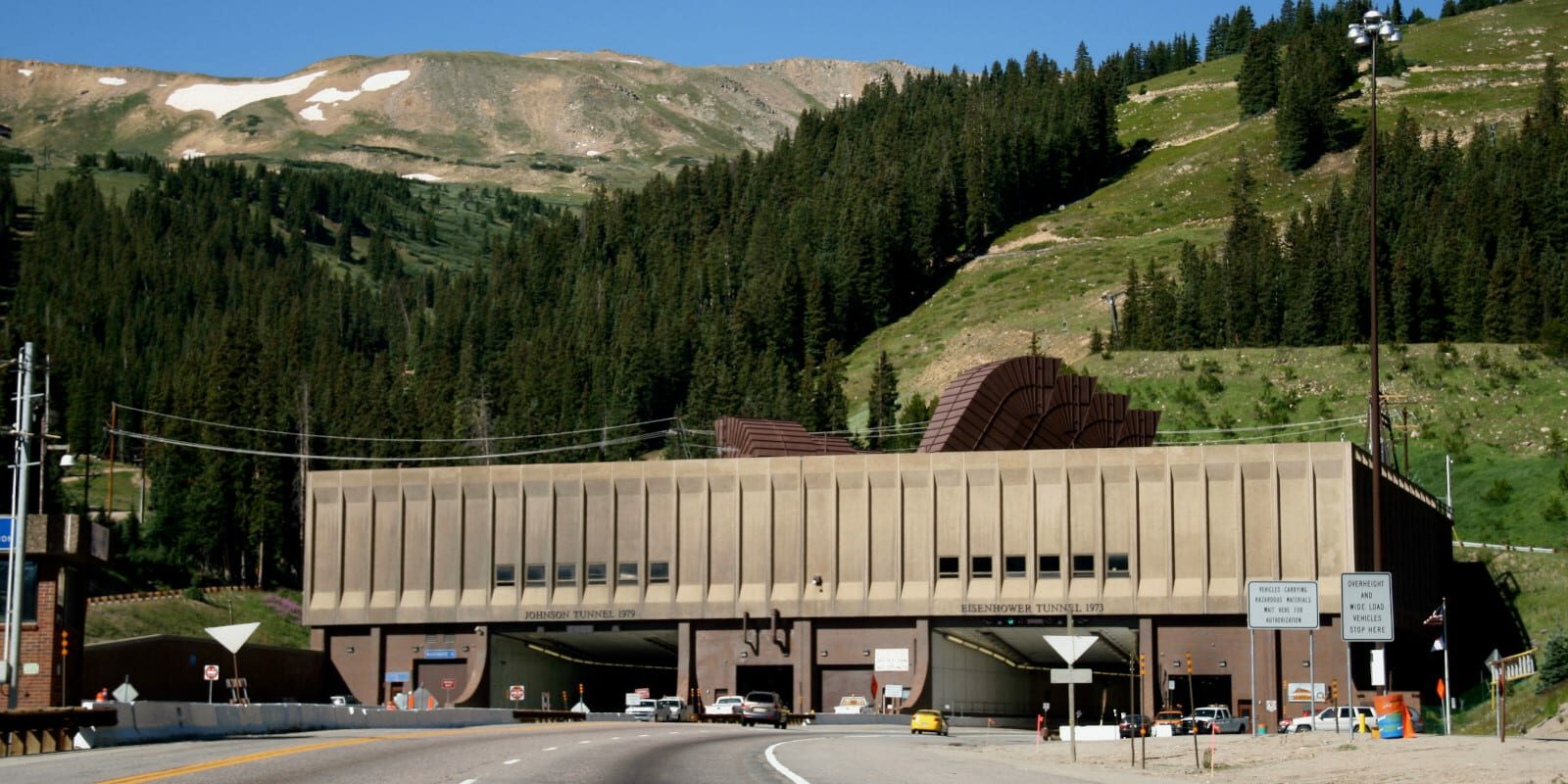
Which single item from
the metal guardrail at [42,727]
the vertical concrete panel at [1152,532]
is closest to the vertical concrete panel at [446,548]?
the vertical concrete panel at [1152,532]

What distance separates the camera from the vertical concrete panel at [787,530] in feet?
277

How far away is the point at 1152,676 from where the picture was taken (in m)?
80.0

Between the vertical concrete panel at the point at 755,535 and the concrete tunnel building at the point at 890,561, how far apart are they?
0.09 m

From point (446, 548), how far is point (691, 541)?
37.0 feet

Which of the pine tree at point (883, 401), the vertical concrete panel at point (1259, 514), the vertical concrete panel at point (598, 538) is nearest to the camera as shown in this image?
the vertical concrete panel at point (1259, 514)

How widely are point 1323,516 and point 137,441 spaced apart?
138652 mm

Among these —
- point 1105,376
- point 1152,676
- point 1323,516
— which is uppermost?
point 1105,376

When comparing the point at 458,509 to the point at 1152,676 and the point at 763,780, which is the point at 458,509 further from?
the point at 763,780

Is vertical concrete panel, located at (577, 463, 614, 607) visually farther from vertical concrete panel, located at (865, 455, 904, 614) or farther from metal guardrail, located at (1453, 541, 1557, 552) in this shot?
metal guardrail, located at (1453, 541, 1557, 552)

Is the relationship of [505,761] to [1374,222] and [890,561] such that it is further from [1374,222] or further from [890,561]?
[890,561]

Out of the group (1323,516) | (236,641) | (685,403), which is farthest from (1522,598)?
(685,403)

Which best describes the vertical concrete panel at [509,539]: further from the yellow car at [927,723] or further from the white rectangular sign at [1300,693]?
the white rectangular sign at [1300,693]

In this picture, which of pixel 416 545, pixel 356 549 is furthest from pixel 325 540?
pixel 416 545

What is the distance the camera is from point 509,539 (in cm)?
8762
